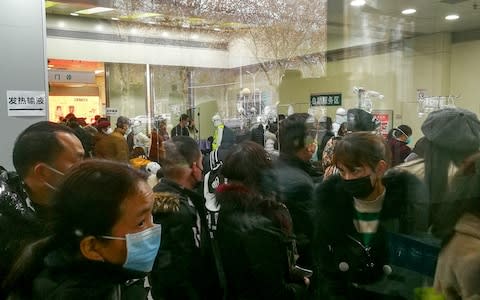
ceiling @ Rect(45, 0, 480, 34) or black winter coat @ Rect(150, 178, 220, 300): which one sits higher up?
ceiling @ Rect(45, 0, 480, 34)

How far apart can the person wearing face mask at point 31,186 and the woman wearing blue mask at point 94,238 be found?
5.5 inches

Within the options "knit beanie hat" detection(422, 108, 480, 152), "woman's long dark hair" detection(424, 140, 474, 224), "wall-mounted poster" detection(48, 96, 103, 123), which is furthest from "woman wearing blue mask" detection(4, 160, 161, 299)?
"wall-mounted poster" detection(48, 96, 103, 123)

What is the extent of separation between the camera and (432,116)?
1.55 m

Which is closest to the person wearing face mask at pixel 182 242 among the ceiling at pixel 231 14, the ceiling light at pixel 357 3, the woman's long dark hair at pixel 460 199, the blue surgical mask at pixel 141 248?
the blue surgical mask at pixel 141 248

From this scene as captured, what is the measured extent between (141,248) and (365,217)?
69 centimetres

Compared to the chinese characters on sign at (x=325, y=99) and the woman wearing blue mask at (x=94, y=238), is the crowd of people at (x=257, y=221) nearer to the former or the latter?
the woman wearing blue mask at (x=94, y=238)

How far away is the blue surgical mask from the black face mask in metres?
0.61

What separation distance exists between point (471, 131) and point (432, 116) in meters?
0.20

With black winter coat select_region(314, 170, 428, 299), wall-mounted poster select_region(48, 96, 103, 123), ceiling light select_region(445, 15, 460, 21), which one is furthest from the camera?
ceiling light select_region(445, 15, 460, 21)

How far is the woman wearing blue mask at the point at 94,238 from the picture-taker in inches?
33.4

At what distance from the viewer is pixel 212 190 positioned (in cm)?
149

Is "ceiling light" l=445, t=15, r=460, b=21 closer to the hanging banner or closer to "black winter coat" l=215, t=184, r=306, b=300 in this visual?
the hanging banner

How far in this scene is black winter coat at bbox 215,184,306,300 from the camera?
1295 millimetres

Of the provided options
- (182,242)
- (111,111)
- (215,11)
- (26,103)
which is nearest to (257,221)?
(182,242)
